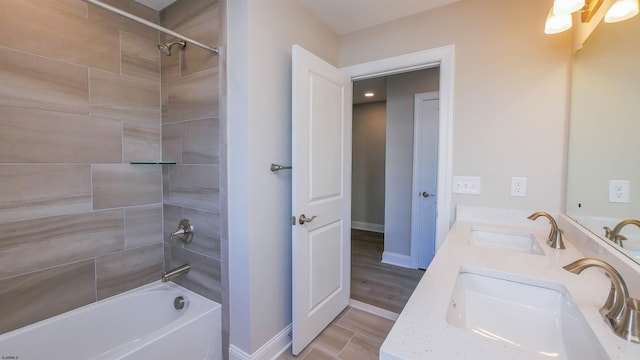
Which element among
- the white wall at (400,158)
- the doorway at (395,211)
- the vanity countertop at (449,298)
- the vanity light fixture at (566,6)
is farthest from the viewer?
the white wall at (400,158)

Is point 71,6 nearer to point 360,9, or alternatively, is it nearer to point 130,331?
point 360,9

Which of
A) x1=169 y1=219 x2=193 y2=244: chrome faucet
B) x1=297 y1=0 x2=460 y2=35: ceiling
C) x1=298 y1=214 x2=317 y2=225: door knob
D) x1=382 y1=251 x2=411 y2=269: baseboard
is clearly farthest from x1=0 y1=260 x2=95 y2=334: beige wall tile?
x1=382 y1=251 x2=411 y2=269: baseboard

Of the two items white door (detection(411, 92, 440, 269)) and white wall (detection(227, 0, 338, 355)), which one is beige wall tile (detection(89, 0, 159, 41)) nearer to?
white wall (detection(227, 0, 338, 355))

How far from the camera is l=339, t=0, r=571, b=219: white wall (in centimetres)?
156

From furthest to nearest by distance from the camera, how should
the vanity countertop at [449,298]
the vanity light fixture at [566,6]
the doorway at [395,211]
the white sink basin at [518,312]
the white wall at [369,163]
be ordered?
1. the white wall at [369,163]
2. the doorway at [395,211]
3. the vanity light fixture at [566,6]
4. the white sink basin at [518,312]
5. the vanity countertop at [449,298]

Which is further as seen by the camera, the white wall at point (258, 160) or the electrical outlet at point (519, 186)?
the electrical outlet at point (519, 186)

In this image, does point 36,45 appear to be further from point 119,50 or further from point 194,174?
point 194,174

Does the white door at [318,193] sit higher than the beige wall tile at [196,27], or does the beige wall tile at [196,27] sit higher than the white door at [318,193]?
the beige wall tile at [196,27]

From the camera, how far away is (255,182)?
1543 mm

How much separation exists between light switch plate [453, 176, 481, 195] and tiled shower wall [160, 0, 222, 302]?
5.12 feet

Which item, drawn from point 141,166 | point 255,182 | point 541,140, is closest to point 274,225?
point 255,182

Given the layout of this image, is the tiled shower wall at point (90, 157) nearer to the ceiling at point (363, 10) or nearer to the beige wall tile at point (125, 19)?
the beige wall tile at point (125, 19)

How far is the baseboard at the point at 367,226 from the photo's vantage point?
5.03 metres

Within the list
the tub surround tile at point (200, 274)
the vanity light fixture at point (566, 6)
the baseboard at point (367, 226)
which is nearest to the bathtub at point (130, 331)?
the tub surround tile at point (200, 274)
